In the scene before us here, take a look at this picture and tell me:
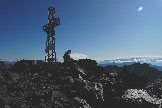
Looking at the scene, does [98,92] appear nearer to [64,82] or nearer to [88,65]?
[64,82]

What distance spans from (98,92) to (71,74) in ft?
16.2

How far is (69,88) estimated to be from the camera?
77.6ft

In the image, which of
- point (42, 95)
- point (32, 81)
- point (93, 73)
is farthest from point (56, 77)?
point (93, 73)

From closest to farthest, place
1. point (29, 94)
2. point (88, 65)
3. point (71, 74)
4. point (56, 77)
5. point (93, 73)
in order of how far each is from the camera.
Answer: point (29, 94) → point (56, 77) → point (71, 74) → point (93, 73) → point (88, 65)

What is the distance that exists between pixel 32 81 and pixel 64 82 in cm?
392

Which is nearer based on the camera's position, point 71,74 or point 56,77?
point 56,77

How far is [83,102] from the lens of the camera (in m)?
21.7

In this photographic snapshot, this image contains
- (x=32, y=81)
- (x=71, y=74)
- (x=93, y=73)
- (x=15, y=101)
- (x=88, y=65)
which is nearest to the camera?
(x=15, y=101)

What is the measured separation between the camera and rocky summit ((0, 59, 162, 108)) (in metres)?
20.2

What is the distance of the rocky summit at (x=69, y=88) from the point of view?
20172 mm

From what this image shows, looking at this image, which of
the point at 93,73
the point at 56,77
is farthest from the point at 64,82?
the point at 93,73

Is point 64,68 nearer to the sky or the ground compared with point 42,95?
nearer to the sky

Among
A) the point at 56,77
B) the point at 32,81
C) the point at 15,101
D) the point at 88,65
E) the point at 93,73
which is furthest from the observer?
the point at 88,65

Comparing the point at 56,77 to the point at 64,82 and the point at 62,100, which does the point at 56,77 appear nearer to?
the point at 64,82
